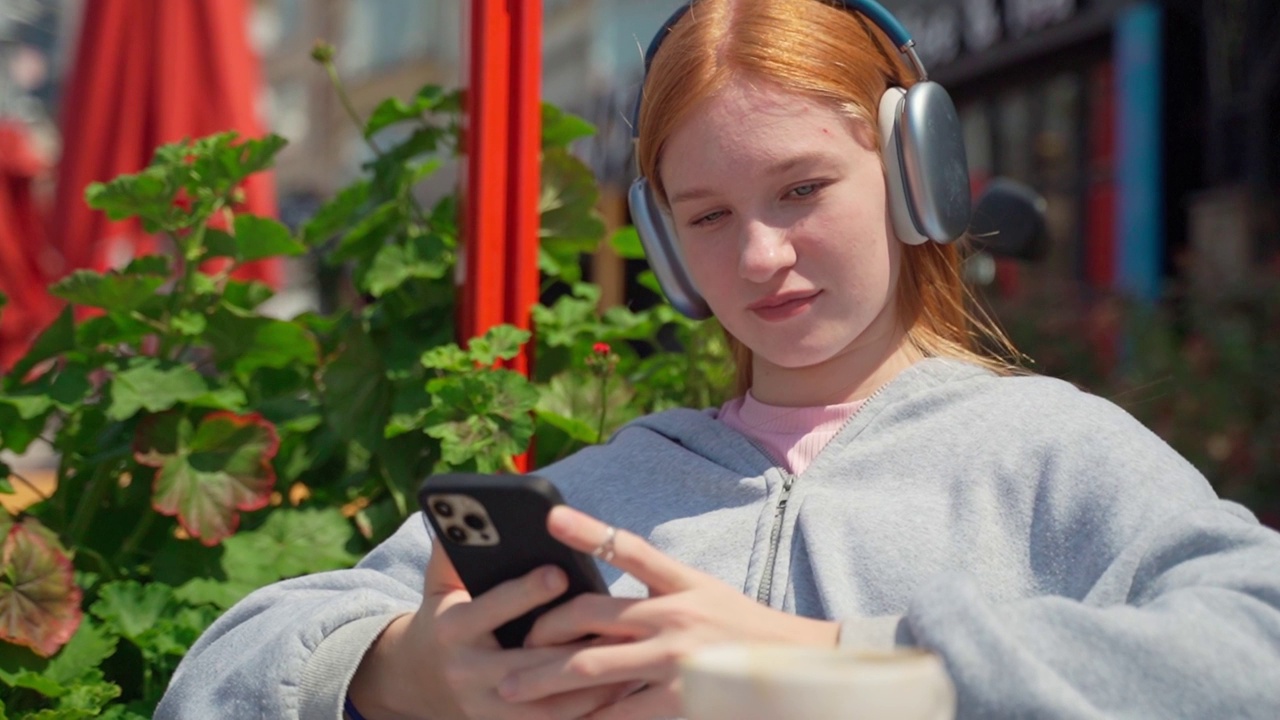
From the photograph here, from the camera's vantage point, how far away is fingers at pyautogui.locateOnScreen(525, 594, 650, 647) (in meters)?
1.08

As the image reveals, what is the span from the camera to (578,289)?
2.20 metres

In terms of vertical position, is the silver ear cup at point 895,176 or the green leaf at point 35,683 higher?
the silver ear cup at point 895,176

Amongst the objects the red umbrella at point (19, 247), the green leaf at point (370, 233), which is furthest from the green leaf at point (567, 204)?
the red umbrella at point (19, 247)

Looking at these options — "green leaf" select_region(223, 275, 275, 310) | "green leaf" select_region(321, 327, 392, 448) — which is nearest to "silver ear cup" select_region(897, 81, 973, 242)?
"green leaf" select_region(321, 327, 392, 448)

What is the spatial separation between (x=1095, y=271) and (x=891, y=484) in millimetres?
7223

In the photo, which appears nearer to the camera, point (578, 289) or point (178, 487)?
point (178, 487)

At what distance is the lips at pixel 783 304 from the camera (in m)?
1.47

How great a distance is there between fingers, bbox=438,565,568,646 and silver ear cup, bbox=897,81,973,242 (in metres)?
0.59

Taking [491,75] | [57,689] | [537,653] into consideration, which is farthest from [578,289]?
[537,653]

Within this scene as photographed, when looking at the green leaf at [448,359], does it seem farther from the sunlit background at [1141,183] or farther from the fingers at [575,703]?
the sunlit background at [1141,183]

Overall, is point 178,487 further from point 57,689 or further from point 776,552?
point 776,552

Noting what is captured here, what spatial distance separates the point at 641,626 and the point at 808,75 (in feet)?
2.11

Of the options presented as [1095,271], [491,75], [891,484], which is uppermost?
[491,75]

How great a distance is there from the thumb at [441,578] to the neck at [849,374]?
19.8 inches
